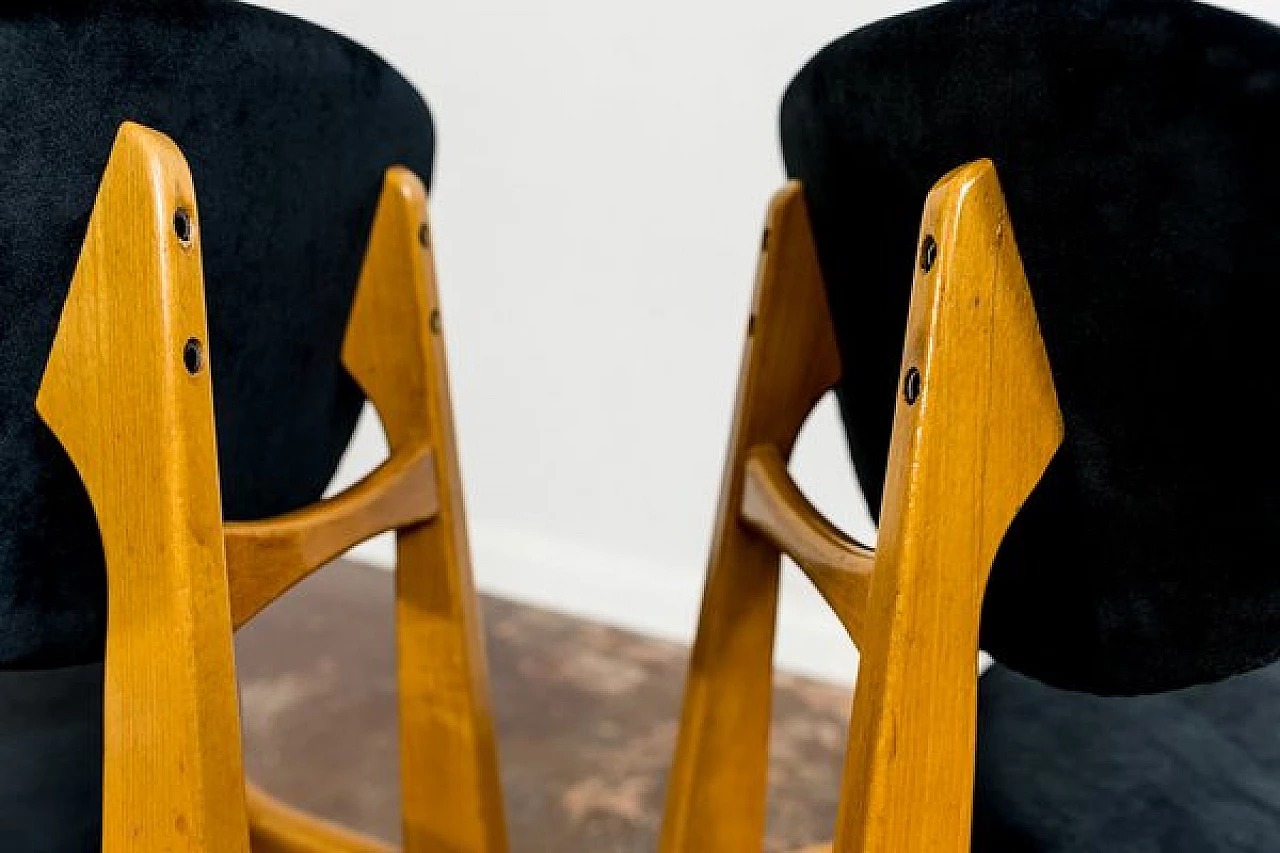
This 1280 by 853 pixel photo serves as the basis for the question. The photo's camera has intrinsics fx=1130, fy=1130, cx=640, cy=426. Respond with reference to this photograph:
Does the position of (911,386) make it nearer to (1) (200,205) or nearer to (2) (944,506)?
(2) (944,506)

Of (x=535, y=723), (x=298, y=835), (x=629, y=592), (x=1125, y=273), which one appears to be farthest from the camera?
(x=629, y=592)

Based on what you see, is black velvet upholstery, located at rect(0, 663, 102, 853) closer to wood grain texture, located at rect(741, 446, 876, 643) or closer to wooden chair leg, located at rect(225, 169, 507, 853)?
wooden chair leg, located at rect(225, 169, 507, 853)

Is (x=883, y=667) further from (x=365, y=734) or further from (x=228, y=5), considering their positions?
(x=365, y=734)

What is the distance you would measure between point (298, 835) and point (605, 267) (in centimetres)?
96

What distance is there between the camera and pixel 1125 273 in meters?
0.50

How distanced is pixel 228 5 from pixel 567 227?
3.98 ft

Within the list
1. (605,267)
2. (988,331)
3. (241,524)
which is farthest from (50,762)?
(605,267)

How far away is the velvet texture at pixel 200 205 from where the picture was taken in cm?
57

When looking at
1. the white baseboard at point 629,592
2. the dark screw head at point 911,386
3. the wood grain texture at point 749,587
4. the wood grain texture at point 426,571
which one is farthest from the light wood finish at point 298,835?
the dark screw head at point 911,386

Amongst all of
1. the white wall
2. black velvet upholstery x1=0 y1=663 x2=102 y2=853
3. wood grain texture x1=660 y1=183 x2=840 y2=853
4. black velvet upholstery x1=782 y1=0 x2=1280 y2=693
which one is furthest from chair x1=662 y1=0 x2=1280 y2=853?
→ the white wall

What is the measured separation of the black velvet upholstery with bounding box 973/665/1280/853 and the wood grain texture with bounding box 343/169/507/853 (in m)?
0.48

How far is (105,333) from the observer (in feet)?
1.88

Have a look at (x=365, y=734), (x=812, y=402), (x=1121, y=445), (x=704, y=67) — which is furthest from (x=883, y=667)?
(x=704, y=67)

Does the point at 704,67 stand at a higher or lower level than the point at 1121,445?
higher
